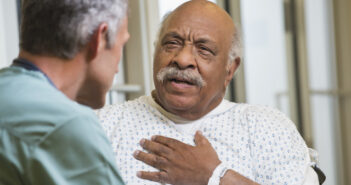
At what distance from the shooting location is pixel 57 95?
900mm

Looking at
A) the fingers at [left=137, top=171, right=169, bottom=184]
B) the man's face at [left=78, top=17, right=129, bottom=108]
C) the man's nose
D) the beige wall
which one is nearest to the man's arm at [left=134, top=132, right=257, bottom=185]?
the fingers at [left=137, top=171, right=169, bottom=184]

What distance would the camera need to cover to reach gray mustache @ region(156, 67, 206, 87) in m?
1.70

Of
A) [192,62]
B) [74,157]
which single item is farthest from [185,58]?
[74,157]

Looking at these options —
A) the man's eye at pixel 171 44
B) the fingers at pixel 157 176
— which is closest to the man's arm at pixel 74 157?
the fingers at pixel 157 176

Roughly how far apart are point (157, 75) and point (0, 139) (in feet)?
3.13

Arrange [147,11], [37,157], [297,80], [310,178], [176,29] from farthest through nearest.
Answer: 1. [297,80]
2. [147,11]
3. [176,29]
4. [310,178]
5. [37,157]

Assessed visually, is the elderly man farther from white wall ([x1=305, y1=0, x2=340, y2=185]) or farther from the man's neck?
white wall ([x1=305, y1=0, x2=340, y2=185])

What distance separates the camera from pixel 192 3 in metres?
1.87

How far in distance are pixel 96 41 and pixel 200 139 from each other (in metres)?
0.85

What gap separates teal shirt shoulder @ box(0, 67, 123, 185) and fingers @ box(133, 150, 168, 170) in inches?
29.2

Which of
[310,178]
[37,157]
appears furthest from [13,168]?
[310,178]

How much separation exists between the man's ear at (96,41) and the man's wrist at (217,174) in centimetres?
78

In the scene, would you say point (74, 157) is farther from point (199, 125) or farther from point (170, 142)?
point (199, 125)

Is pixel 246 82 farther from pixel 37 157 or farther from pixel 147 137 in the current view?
pixel 37 157
